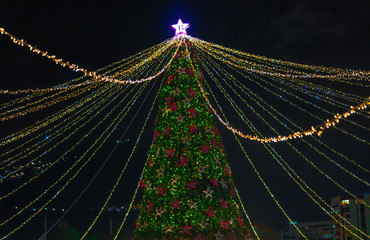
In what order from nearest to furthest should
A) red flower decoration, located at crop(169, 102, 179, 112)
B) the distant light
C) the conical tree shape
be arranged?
the conical tree shape
red flower decoration, located at crop(169, 102, 179, 112)
the distant light

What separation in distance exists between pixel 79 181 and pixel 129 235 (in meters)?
4.35

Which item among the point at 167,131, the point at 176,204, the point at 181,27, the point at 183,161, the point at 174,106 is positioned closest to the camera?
the point at 176,204

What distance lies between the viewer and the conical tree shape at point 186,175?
10.9m

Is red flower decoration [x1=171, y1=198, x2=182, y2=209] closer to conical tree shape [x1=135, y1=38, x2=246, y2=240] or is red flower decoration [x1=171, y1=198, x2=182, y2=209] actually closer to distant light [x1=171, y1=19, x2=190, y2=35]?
conical tree shape [x1=135, y1=38, x2=246, y2=240]

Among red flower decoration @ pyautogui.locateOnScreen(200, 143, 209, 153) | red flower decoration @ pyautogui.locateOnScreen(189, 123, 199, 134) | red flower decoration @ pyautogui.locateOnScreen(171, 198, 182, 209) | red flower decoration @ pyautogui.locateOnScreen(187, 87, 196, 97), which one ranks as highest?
red flower decoration @ pyautogui.locateOnScreen(187, 87, 196, 97)

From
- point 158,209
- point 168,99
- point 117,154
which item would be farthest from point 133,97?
point 117,154

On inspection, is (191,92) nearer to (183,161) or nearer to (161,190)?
(183,161)

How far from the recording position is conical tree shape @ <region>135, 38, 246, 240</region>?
10.9m

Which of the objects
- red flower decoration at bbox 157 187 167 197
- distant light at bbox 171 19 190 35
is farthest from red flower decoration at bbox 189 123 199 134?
distant light at bbox 171 19 190 35

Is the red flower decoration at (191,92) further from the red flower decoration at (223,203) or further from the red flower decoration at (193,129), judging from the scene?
the red flower decoration at (223,203)

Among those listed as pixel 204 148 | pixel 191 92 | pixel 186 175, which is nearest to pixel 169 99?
pixel 191 92

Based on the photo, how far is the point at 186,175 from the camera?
438 inches

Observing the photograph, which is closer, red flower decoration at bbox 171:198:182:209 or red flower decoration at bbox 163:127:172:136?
red flower decoration at bbox 171:198:182:209

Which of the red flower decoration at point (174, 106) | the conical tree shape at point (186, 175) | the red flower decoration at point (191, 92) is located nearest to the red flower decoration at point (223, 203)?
the conical tree shape at point (186, 175)
